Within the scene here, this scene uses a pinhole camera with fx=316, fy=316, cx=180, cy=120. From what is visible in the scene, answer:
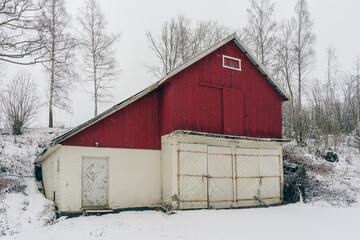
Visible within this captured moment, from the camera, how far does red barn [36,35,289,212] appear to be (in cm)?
1327

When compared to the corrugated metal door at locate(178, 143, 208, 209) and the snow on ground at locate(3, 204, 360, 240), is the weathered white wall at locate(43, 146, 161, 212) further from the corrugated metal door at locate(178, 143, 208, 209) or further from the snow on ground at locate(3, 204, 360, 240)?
the corrugated metal door at locate(178, 143, 208, 209)

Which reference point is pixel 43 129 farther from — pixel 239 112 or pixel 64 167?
pixel 239 112

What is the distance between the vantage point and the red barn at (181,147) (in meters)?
13.3

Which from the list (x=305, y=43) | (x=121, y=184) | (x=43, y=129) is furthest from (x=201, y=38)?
(x=121, y=184)

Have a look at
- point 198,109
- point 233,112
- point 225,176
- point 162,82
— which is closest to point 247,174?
point 225,176

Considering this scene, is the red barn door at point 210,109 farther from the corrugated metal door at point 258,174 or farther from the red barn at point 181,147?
the corrugated metal door at point 258,174

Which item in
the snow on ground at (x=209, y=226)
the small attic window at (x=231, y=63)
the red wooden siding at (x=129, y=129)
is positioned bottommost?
the snow on ground at (x=209, y=226)

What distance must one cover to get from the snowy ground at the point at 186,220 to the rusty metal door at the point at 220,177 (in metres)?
0.77

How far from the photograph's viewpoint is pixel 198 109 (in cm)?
1462

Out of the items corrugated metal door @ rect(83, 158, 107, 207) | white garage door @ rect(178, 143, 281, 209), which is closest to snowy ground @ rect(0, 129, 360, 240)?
white garage door @ rect(178, 143, 281, 209)

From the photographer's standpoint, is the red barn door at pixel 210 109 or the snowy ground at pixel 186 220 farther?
the red barn door at pixel 210 109

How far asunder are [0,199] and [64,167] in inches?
159

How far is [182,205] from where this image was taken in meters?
13.5

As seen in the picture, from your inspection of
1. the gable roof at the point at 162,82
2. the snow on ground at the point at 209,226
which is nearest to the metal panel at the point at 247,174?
the snow on ground at the point at 209,226
